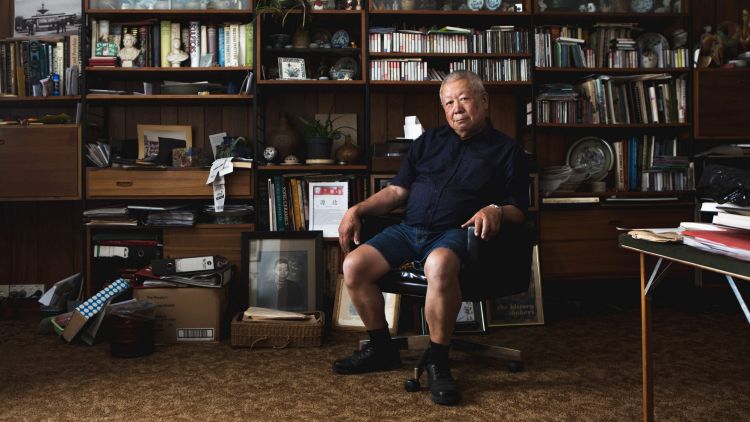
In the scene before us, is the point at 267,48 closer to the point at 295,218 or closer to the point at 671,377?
the point at 295,218

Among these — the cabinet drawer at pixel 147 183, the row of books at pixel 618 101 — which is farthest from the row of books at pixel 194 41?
the row of books at pixel 618 101

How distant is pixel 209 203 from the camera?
3.17 m

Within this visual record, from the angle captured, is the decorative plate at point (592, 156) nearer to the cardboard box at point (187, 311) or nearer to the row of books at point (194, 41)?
the row of books at point (194, 41)

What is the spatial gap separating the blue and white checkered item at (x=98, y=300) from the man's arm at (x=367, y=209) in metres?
1.24

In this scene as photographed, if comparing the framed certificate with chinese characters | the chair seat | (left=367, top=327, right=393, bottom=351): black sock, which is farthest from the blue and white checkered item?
the chair seat

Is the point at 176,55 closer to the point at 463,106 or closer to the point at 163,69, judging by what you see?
the point at 163,69

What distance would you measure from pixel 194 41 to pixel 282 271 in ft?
4.62

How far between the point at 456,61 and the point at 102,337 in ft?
7.81

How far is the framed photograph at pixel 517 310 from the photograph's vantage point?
9.37ft

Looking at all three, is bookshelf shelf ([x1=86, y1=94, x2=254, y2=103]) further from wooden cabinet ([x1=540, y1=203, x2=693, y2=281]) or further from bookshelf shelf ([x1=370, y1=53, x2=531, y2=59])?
wooden cabinet ([x1=540, y1=203, x2=693, y2=281])

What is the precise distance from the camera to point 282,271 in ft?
9.34

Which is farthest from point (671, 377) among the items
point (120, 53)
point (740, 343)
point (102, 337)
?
point (120, 53)

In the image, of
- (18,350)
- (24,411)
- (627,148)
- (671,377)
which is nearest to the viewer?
(24,411)

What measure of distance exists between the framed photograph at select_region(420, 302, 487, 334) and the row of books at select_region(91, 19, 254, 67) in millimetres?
1778
